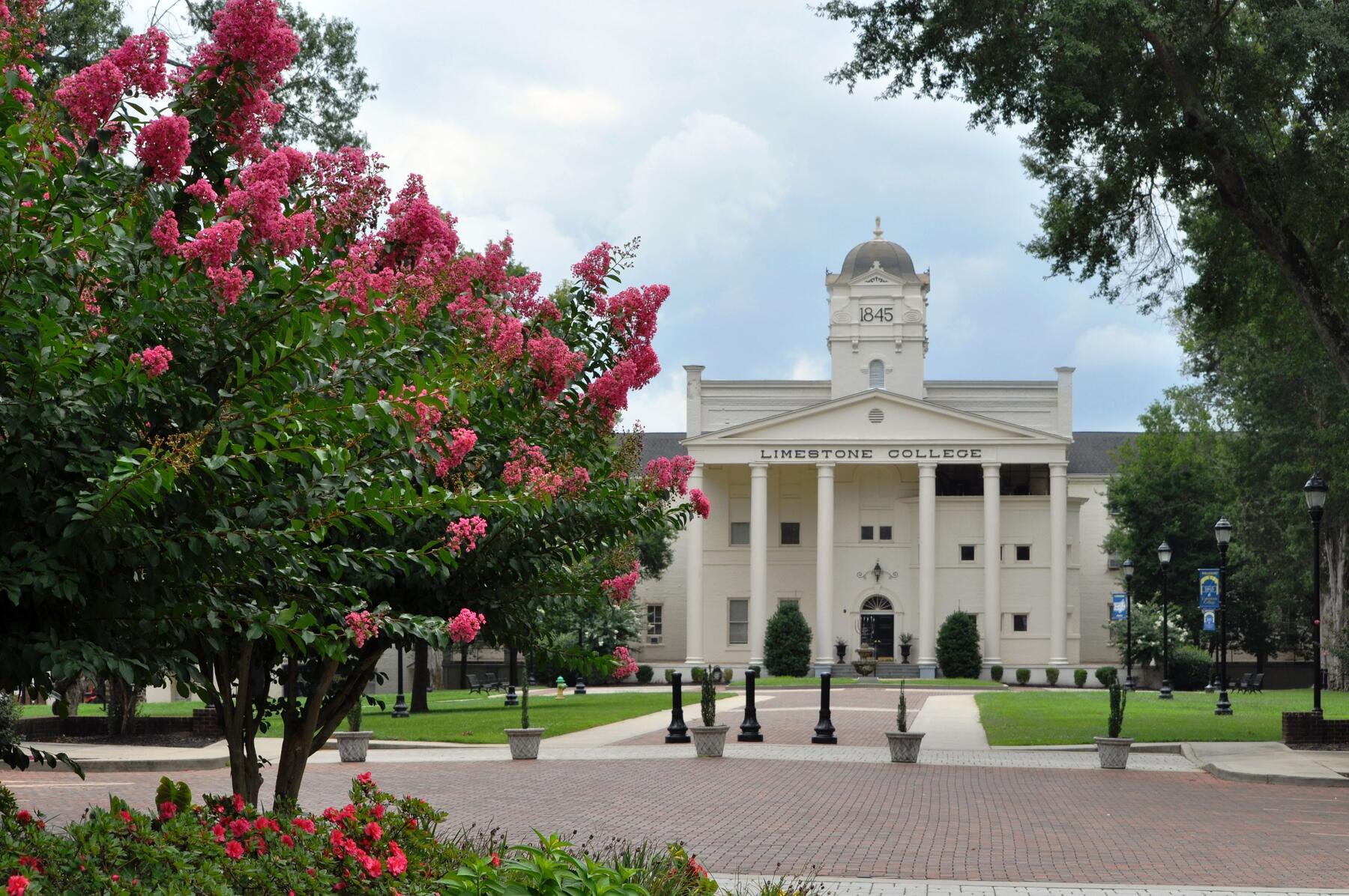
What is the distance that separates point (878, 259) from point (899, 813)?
2319 inches

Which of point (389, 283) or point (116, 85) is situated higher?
point (116, 85)

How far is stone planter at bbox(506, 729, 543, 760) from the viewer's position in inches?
909

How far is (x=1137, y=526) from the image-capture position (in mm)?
67688

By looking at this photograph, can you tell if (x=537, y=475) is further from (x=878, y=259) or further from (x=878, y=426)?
(x=878, y=259)

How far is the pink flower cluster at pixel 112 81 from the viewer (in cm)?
516

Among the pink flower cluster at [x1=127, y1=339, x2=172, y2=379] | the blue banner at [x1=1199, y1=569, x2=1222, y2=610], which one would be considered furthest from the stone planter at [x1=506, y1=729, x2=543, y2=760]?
the blue banner at [x1=1199, y1=569, x2=1222, y2=610]

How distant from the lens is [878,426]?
67125 millimetres

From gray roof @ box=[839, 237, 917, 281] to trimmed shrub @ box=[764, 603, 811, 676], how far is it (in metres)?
18.0

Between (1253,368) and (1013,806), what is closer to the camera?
(1013,806)

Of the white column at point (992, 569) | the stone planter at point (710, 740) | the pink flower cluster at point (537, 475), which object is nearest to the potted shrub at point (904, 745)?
the stone planter at point (710, 740)

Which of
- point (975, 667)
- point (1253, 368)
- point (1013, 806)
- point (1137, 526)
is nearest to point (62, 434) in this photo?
point (1013, 806)

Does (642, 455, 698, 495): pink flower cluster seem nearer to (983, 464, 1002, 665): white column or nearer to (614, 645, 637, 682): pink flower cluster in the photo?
(614, 645, 637, 682): pink flower cluster

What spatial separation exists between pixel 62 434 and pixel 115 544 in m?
0.39

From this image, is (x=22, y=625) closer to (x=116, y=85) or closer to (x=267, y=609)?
(x=267, y=609)
